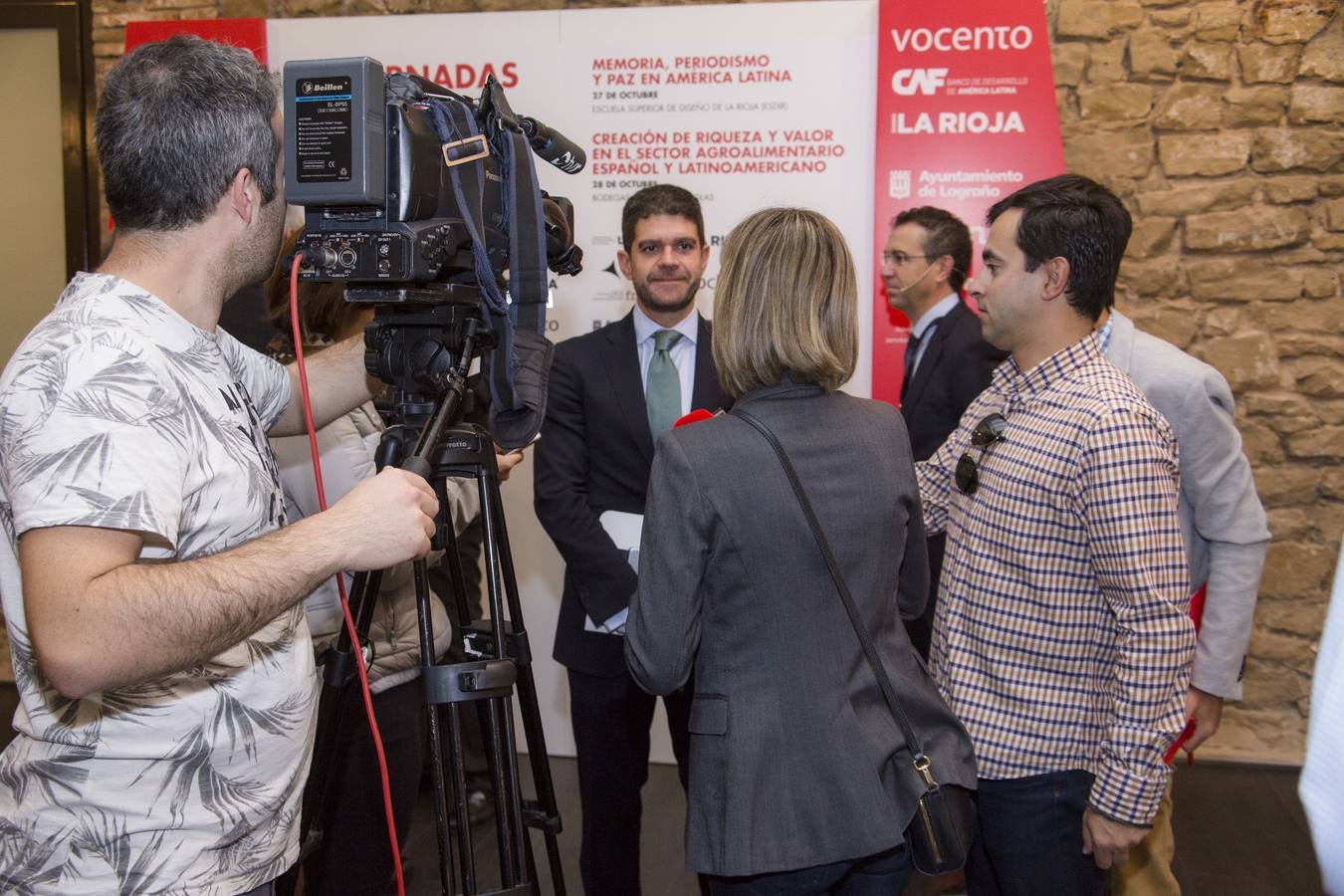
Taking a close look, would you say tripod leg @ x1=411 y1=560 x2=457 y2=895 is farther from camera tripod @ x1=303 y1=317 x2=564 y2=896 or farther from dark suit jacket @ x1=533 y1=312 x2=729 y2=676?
dark suit jacket @ x1=533 y1=312 x2=729 y2=676

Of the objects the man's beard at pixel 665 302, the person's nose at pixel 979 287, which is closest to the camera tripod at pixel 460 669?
the person's nose at pixel 979 287

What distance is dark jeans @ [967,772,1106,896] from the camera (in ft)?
5.70

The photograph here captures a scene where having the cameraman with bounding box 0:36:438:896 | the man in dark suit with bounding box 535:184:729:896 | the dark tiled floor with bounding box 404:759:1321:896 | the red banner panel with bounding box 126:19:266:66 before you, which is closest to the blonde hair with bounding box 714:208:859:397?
the cameraman with bounding box 0:36:438:896

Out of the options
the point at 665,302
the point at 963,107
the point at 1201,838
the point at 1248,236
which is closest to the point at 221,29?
the point at 665,302

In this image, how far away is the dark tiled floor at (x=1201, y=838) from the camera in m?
3.04

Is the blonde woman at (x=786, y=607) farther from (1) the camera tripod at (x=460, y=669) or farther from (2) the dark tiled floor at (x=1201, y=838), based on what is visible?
(2) the dark tiled floor at (x=1201, y=838)

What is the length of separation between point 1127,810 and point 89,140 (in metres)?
4.60

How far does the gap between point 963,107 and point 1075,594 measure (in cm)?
249

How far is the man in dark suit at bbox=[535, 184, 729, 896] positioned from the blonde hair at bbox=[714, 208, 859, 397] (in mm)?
873

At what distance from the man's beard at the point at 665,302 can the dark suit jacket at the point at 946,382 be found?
91 centimetres

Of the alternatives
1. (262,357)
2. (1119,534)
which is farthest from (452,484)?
(1119,534)

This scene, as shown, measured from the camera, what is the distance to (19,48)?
4570 millimetres

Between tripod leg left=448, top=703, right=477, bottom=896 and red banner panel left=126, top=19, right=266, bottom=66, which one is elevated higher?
red banner panel left=126, top=19, right=266, bottom=66

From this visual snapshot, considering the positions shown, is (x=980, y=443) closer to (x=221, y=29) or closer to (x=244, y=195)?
(x=244, y=195)
